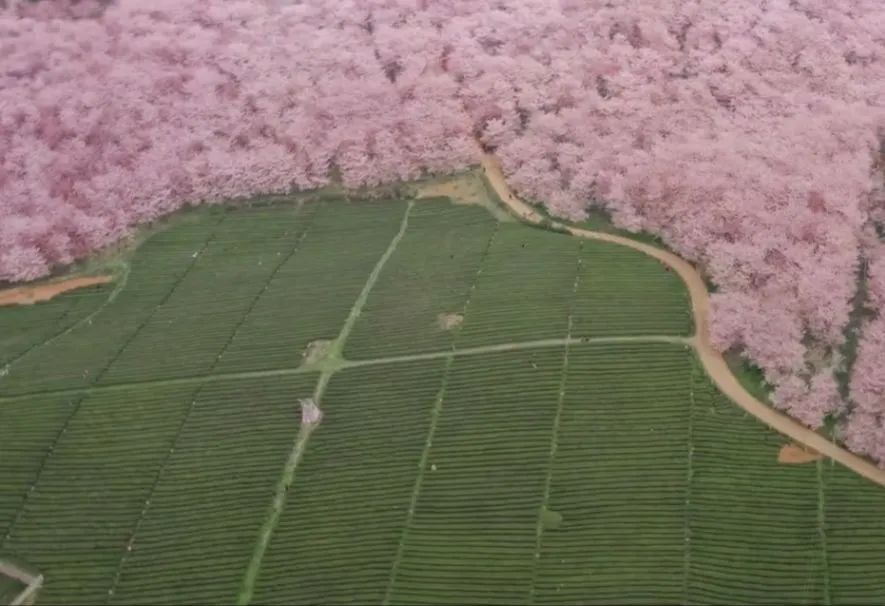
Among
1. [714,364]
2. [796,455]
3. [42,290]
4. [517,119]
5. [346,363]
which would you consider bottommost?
[796,455]

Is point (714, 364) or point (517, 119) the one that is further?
point (517, 119)

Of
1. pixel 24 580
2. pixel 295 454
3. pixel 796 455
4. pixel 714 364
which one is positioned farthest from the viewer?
pixel 714 364

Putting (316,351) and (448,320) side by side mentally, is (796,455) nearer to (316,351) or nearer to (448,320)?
(448,320)

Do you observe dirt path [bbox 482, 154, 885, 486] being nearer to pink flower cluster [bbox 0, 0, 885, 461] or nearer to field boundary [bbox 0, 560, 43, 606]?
pink flower cluster [bbox 0, 0, 885, 461]

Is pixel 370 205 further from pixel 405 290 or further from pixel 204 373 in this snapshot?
pixel 204 373

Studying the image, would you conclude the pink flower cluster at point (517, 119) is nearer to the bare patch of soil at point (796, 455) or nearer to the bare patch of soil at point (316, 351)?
the bare patch of soil at point (796, 455)

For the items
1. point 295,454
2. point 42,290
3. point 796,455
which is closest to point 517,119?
point 295,454
